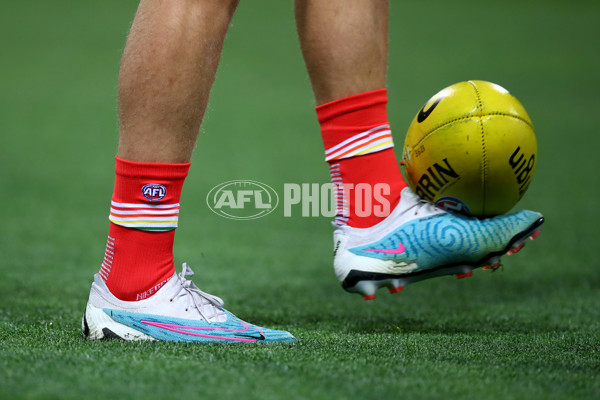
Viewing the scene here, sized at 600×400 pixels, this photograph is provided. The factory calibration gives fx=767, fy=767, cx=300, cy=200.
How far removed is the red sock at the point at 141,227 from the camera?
4.16 feet

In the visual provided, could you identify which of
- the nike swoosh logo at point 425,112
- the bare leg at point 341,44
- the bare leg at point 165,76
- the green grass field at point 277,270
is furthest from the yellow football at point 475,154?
the bare leg at point 165,76

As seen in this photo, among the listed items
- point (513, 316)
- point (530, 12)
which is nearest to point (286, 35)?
point (530, 12)

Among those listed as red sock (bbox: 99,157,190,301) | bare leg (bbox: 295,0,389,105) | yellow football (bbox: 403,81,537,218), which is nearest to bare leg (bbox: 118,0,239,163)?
red sock (bbox: 99,157,190,301)

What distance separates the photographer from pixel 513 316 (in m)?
1.79

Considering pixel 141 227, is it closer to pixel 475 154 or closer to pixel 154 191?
pixel 154 191

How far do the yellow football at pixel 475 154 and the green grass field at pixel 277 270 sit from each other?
270mm

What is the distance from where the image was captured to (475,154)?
1.48 m

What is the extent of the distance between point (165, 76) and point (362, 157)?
435 mm

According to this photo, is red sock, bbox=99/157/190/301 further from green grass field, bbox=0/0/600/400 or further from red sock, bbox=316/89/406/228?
red sock, bbox=316/89/406/228

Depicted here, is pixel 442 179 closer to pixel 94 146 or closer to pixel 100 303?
pixel 100 303

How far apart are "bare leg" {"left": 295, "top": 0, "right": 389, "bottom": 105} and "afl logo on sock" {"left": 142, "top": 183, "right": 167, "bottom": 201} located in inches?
15.6

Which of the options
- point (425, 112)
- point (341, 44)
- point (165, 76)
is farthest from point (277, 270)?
point (165, 76)

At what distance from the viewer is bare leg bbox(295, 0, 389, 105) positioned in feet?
4.77

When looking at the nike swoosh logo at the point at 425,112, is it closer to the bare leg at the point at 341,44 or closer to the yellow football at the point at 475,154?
the yellow football at the point at 475,154
